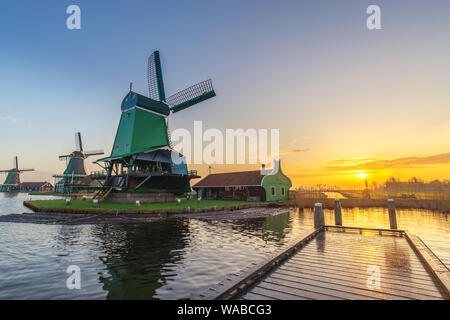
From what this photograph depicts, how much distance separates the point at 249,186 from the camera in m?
36.6

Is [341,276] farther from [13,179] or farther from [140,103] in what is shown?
[13,179]

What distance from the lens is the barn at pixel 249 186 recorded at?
118 feet

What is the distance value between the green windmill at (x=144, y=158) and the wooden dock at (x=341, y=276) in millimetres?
23572

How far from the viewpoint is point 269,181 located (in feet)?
119

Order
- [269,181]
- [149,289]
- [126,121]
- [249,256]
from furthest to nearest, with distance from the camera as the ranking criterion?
[269,181], [126,121], [249,256], [149,289]

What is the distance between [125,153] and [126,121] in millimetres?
4941

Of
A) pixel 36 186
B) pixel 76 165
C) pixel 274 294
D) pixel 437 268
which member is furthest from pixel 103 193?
pixel 36 186

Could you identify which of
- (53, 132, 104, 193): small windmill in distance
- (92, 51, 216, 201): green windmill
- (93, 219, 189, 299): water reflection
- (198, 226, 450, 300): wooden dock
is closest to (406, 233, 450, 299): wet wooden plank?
(198, 226, 450, 300): wooden dock

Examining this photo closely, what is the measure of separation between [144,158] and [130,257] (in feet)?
75.3

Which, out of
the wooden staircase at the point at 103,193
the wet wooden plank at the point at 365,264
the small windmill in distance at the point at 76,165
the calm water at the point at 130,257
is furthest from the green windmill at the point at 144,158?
the small windmill in distance at the point at 76,165

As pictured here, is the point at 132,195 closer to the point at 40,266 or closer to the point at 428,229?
the point at 40,266

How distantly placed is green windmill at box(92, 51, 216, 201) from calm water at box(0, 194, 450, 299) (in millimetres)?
14536

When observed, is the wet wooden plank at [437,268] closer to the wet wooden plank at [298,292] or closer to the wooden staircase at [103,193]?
the wet wooden plank at [298,292]
